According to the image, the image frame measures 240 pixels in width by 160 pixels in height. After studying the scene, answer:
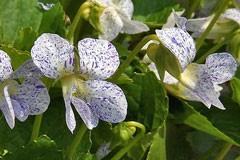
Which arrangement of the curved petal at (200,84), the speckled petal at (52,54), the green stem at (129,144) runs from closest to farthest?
the speckled petal at (52,54) < the curved petal at (200,84) < the green stem at (129,144)

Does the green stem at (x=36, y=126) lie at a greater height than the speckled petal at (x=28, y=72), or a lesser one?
lesser

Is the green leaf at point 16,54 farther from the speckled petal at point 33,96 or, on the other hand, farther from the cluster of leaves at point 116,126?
the speckled petal at point 33,96

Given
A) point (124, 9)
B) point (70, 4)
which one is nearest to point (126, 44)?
point (70, 4)

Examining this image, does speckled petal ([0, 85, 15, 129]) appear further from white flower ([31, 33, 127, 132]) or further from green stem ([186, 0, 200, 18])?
green stem ([186, 0, 200, 18])

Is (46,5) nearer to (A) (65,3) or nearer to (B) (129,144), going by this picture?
(A) (65,3)

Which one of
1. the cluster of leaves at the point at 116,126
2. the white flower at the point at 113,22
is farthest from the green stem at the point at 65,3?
the white flower at the point at 113,22

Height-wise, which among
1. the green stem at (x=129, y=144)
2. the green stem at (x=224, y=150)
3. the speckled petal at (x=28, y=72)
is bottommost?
the green stem at (x=224, y=150)

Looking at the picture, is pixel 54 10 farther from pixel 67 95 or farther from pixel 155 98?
pixel 67 95
